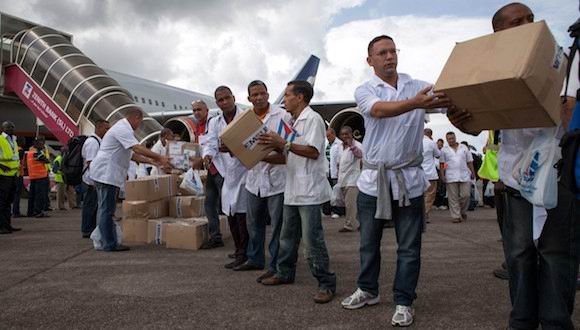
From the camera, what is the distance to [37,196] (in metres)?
10.1

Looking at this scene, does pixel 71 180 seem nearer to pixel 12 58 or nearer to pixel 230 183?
pixel 230 183

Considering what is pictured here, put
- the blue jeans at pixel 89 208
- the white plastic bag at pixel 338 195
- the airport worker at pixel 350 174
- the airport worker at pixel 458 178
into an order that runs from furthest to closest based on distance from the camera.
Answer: the airport worker at pixel 458 178 < the white plastic bag at pixel 338 195 < the airport worker at pixel 350 174 < the blue jeans at pixel 89 208

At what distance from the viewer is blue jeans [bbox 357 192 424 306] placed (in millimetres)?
3027

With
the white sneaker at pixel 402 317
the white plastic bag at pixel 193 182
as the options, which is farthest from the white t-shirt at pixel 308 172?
the white plastic bag at pixel 193 182

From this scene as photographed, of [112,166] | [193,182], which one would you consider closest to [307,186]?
[193,182]

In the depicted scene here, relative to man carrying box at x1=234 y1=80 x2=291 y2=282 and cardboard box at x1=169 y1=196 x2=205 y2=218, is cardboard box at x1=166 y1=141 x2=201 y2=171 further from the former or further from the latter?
man carrying box at x1=234 y1=80 x2=291 y2=282

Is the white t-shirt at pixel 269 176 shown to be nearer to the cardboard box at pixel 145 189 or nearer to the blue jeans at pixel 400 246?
the blue jeans at pixel 400 246

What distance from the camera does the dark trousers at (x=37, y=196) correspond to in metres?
10.0

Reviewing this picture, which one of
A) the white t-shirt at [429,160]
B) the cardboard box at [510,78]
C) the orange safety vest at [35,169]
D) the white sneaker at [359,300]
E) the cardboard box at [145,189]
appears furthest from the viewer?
the orange safety vest at [35,169]

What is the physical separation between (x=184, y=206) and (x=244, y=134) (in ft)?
11.5

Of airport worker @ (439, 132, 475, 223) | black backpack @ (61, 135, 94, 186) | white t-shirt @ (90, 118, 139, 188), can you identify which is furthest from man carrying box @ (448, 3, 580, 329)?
airport worker @ (439, 132, 475, 223)

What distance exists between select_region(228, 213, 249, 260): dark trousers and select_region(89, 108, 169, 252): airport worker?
1428 millimetres

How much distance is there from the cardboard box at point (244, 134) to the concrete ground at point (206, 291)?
1155 mm

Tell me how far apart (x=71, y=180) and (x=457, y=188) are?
695 cm
